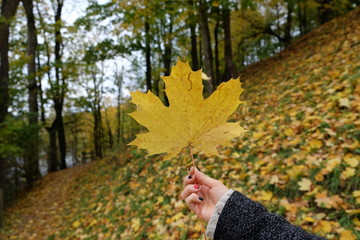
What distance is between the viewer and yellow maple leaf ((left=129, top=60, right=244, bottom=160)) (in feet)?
2.25

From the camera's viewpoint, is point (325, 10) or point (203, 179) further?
point (325, 10)

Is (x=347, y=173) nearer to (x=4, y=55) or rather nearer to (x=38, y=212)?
(x=4, y=55)

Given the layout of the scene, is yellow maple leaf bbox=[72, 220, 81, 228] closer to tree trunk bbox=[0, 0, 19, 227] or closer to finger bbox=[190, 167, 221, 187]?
tree trunk bbox=[0, 0, 19, 227]

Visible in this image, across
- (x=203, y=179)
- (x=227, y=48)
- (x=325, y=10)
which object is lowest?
(x=203, y=179)

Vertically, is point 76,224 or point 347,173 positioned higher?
point 347,173

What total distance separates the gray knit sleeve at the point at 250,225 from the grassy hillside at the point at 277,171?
4.16 feet

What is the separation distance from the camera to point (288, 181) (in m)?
2.53

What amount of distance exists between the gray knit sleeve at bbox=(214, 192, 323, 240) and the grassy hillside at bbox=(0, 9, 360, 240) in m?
1.27

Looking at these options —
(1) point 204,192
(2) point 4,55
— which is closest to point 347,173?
(1) point 204,192

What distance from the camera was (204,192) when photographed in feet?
3.23

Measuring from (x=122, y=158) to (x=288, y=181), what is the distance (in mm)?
5646

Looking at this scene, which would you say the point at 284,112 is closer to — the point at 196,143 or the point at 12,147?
the point at 196,143

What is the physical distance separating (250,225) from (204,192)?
0.78ft

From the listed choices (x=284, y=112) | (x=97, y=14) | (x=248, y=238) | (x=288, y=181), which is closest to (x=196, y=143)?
(x=248, y=238)
